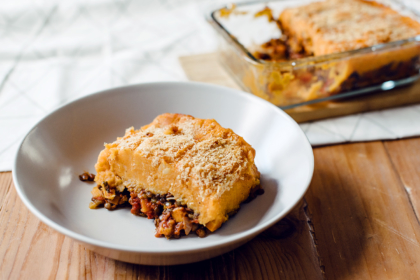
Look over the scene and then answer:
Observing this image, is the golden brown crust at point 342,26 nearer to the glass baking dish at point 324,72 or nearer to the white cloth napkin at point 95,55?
the glass baking dish at point 324,72

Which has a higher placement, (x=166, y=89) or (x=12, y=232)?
(x=166, y=89)

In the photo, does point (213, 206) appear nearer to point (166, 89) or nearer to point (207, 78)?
point (166, 89)

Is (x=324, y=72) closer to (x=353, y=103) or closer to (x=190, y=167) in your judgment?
(x=353, y=103)

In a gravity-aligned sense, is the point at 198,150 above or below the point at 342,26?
above

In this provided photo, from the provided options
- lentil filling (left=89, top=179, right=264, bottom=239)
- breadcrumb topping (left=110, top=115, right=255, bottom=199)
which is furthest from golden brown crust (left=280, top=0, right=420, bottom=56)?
lentil filling (left=89, top=179, right=264, bottom=239)

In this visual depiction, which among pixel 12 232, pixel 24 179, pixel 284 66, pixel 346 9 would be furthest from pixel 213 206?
pixel 346 9

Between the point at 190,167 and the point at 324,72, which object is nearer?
the point at 190,167

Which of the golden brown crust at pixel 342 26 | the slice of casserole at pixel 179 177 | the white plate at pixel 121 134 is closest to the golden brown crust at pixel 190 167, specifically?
the slice of casserole at pixel 179 177

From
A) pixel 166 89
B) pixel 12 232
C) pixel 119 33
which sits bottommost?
pixel 119 33

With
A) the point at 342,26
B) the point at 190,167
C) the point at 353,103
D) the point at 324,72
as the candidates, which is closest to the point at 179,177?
the point at 190,167
